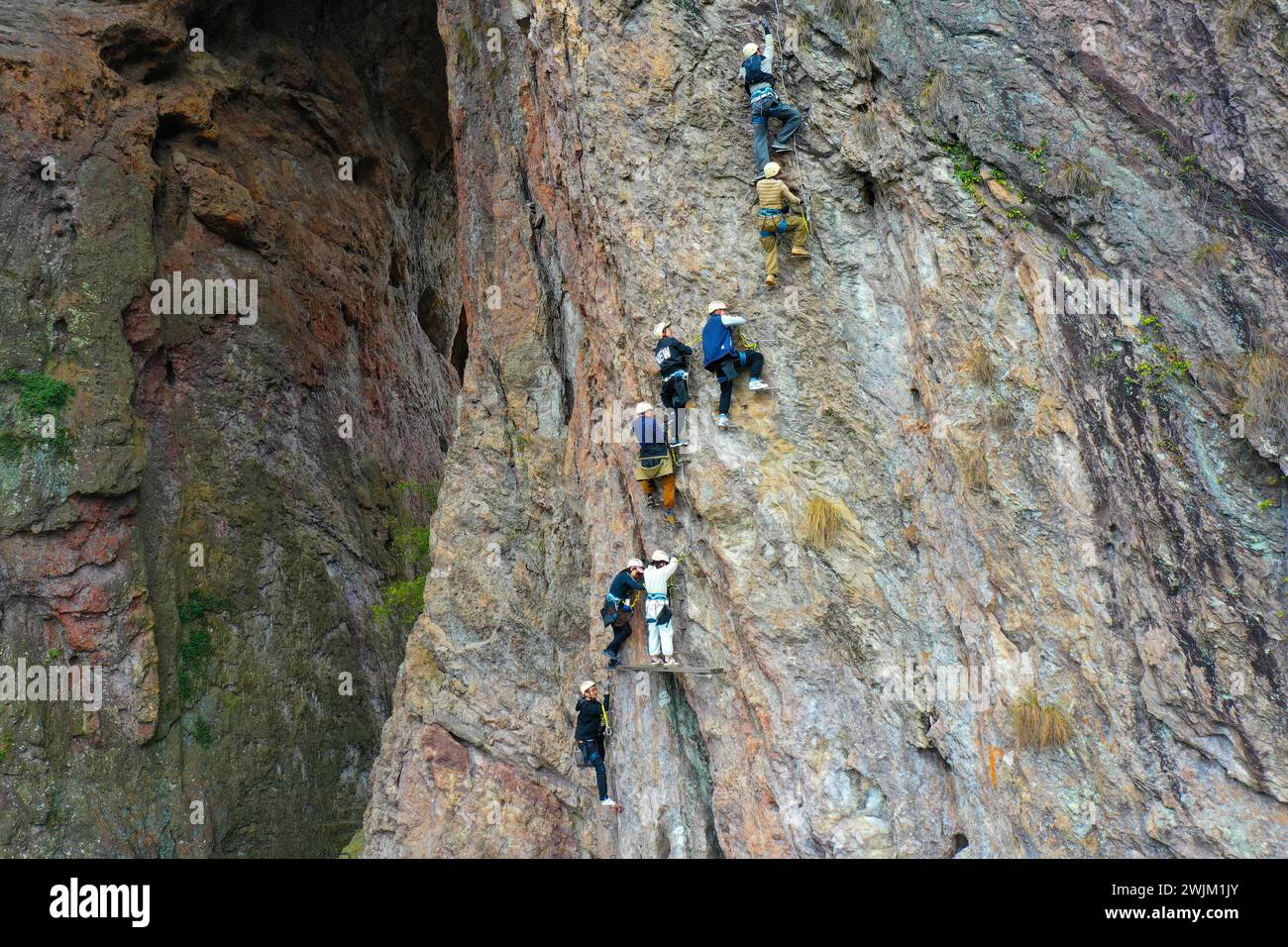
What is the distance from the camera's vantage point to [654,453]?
514 inches

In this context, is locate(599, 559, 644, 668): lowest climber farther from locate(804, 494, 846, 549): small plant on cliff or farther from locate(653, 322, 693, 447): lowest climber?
locate(804, 494, 846, 549): small plant on cliff

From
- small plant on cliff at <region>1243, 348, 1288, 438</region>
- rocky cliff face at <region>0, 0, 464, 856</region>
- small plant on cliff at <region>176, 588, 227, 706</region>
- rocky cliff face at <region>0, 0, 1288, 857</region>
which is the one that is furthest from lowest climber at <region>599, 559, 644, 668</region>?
small plant on cliff at <region>176, 588, 227, 706</region>

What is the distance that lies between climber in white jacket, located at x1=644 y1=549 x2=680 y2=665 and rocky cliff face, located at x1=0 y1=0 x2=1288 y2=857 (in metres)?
0.43

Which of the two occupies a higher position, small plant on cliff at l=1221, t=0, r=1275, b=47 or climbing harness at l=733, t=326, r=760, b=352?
small plant on cliff at l=1221, t=0, r=1275, b=47

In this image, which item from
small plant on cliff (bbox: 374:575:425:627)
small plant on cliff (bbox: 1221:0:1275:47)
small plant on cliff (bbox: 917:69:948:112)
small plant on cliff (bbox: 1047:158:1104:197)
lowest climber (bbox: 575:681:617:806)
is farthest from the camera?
small plant on cliff (bbox: 374:575:425:627)

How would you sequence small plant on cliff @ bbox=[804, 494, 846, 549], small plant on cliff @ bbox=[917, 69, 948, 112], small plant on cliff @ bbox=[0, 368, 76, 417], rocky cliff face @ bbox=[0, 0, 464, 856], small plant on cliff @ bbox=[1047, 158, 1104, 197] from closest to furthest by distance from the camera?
small plant on cliff @ bbox=[1047, 158, 1104, 197]
small plant on cliff @ bbox=[917, 69, 948, 112]
small plant on cliff @ bbox=[804, 494, 846, 549]
rocky cliff face @ bbox=[0, 0, 464, 856]
small plant on cliff @ bbox=[0, 368, 76, 417]

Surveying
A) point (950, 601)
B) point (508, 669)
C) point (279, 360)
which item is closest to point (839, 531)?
point (950, 601)

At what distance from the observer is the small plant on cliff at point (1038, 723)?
31.0ft

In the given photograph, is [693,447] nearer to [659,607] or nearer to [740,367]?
[740,367]

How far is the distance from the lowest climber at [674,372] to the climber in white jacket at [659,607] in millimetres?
1633

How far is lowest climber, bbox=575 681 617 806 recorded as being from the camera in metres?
14.5

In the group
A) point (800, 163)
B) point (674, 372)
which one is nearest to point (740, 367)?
point (674, 372)

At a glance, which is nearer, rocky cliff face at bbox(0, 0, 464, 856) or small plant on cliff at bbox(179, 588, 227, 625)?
rocky cliff face at bbox(0, 0, 464, 856)

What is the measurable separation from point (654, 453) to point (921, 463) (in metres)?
3.55
